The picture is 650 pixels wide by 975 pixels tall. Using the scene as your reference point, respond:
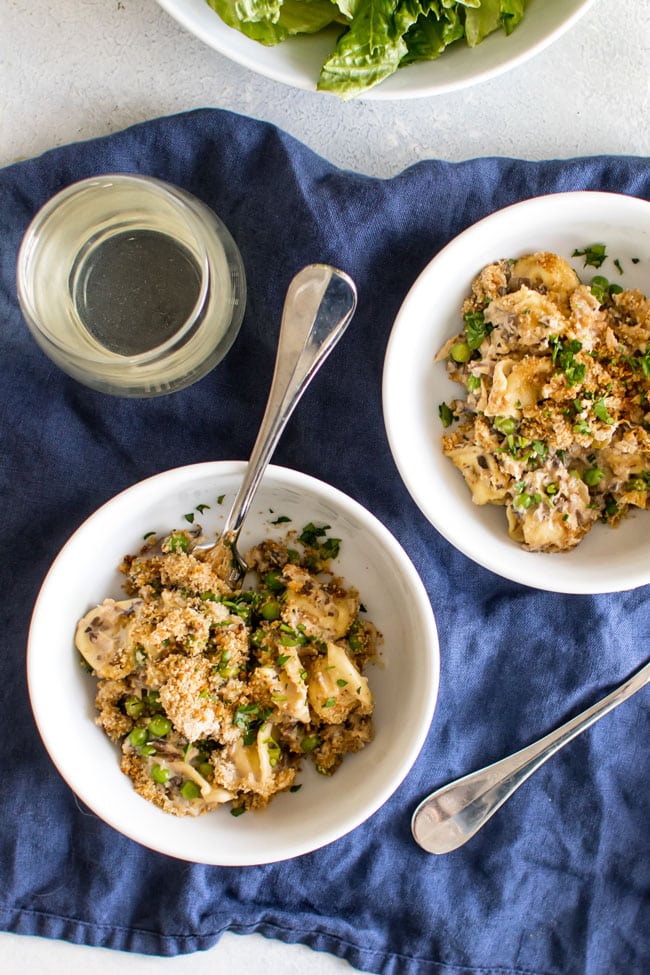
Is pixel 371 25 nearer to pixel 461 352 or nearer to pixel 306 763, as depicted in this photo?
pixel 461 352

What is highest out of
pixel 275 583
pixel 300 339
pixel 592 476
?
pixel 300 339

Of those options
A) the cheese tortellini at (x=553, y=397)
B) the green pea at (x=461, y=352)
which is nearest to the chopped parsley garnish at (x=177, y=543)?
the cheese tortellini at (x=553, y=397)

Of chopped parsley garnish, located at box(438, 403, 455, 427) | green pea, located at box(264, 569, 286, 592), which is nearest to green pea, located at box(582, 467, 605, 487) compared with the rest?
chopped parsley garnish, located at box(438, 403, 455, 427)

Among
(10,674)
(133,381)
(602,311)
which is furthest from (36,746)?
(602,311)

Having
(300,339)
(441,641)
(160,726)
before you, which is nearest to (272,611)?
(160,726)

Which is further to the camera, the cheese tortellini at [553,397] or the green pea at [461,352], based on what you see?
the green pea at [461,352]

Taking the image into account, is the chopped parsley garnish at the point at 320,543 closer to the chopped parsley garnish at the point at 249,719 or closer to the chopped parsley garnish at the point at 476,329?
the chopped parsley garnish at the point at 249,719
